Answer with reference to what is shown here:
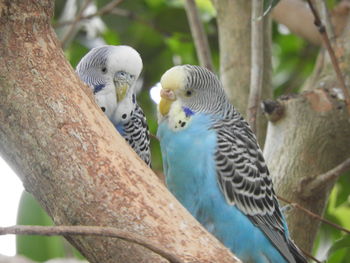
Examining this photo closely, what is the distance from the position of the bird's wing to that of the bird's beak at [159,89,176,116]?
191mm

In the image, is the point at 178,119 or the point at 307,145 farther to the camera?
the point at 307,145

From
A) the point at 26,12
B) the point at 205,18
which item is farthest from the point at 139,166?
the point at 205,18

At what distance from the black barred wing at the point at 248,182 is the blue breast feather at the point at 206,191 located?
28 millimetres

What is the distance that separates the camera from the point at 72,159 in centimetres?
165

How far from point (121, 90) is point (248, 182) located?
22.9 inches

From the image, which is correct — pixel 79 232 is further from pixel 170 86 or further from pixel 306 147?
pixel 306 147

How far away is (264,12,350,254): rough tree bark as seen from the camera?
2623 millimetres

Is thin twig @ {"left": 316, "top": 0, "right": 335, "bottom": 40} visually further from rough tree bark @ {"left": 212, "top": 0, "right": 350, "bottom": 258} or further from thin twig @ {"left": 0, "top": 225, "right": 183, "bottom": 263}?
thin twig @ {"left": 0, "top": 225, "right": 183, "bottom": 263}

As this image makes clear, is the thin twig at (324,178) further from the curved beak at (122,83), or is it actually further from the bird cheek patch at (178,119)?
the curved beak at (122,83)

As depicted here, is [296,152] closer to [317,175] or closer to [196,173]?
[317,175]

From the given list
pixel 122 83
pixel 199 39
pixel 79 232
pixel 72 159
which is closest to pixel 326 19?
pixel 199 39

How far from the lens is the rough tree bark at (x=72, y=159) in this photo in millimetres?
1613

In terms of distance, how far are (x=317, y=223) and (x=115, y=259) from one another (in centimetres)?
125

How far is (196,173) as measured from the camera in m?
2.42
